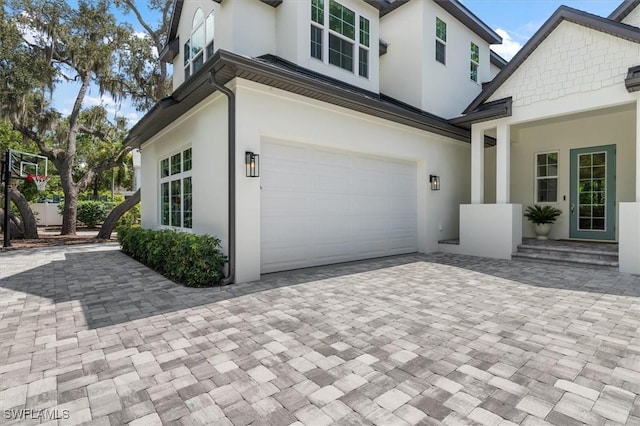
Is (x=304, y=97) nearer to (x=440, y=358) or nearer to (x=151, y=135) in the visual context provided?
(x=440, y=358)

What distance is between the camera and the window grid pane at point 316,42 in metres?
8.06

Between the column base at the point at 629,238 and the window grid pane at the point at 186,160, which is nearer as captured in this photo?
the column base at the point at 629,238

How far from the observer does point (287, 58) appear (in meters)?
7.90

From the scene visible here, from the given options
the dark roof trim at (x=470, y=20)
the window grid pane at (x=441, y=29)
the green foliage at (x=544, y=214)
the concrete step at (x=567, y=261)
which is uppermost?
the dark roof trim at (x=470, y=20)

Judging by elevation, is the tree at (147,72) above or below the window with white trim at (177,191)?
above

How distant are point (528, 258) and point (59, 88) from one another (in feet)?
56.4

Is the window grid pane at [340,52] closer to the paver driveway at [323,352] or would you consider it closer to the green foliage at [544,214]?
the paver driveway at [323,352]

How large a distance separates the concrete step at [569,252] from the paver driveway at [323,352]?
1.42 meters

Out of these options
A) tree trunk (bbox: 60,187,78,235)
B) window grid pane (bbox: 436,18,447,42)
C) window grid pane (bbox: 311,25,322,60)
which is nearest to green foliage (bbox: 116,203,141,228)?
tree trunk (bbox: 60,187,78,235)

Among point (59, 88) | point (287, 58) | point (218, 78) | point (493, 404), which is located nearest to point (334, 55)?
point (287, 58)

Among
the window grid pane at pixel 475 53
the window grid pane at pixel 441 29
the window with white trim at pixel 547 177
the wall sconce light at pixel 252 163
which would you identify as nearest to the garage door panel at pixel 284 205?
the wall sconce light at pixel 252 163

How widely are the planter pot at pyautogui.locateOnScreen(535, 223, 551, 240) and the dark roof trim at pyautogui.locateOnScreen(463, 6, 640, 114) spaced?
369 centimetres
